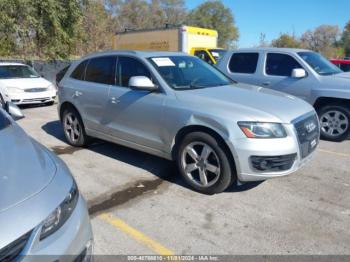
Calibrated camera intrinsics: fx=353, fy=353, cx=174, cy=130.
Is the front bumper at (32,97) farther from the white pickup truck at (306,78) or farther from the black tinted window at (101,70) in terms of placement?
the white pickup truck at (306,78)

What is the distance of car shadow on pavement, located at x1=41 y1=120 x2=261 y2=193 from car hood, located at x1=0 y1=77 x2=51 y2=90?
4153 mm

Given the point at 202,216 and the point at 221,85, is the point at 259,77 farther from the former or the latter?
the point at 202,216

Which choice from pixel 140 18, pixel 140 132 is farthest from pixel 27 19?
pixel 140 18

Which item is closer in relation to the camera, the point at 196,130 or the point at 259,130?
the point at 259,130

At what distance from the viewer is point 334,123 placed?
6.79 meters

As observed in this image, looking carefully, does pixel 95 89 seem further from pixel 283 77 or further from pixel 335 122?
pixel 335 122

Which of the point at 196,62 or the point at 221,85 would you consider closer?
the point at 221,85

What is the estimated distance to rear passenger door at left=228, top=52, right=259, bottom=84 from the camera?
299 inches

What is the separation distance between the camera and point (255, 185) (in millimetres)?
4504

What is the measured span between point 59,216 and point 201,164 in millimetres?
2253

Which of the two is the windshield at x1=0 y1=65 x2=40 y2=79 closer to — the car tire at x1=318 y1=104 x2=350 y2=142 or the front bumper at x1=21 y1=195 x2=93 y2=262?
the car tire at x1=318 y1=104 x2=350 y2=142

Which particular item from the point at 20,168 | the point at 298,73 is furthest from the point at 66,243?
the point at 298,73

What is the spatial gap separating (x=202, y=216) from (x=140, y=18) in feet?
203

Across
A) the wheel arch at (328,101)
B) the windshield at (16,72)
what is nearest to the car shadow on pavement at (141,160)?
the wheel arch at (328,101)
